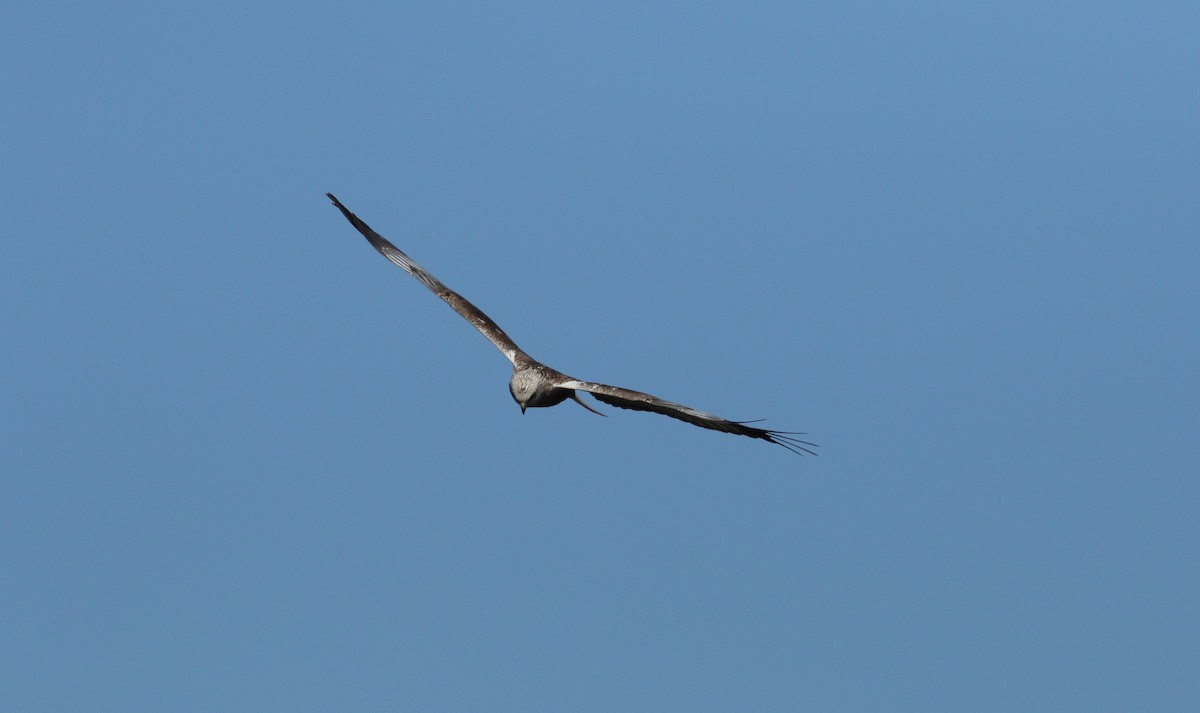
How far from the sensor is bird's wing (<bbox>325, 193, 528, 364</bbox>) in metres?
29.0

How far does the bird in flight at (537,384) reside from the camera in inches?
899

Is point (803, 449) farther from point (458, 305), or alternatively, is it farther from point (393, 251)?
point (393, 251)

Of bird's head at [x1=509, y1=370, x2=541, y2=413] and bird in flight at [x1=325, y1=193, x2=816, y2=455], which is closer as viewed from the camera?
bird in flight at [x1=325, y1=193, x2=816, y2=455]

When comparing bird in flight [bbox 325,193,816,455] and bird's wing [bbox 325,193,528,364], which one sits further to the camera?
bird's wing [bbox 325,193,528,364]

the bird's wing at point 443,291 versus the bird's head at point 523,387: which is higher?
the bird's wing at point 443,291

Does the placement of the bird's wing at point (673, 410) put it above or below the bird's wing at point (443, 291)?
below

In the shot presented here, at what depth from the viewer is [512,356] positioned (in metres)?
28.6

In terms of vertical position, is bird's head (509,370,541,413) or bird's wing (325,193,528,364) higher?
bird's wing (325,193,528,364)

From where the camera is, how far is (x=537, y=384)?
26922 mm

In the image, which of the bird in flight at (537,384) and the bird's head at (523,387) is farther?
the bird's head at (523,387)

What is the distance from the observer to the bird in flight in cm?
2284

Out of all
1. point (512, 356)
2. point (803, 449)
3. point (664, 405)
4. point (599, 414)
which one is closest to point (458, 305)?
point (512, 356)

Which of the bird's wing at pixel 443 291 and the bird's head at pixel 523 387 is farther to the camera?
the bird's wing at pixel 443 291

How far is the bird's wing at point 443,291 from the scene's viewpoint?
29.0 m
